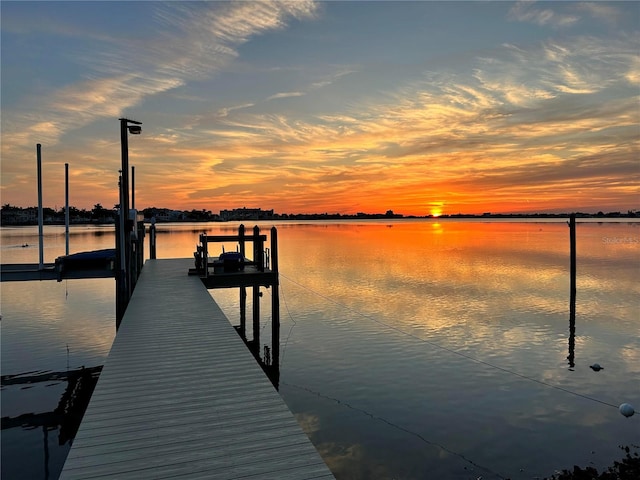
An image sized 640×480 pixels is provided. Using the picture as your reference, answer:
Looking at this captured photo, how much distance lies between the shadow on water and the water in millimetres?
256

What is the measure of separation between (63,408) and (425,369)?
11.3m

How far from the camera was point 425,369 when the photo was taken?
13922 millimetres

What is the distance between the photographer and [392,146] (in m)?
46.8

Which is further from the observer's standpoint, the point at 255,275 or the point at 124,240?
the point at 255,275

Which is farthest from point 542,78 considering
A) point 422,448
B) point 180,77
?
point 422,448

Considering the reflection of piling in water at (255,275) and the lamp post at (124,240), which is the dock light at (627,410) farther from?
the lamp post at (124,240)

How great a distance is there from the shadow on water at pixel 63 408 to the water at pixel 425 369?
0.26 metres

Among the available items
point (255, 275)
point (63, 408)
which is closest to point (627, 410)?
point (255, 275)

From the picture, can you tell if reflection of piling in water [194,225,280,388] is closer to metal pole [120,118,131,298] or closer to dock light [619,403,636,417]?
metal pole [120,118,131,298]

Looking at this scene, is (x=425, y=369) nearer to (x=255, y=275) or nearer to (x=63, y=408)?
(x=255, y=275)

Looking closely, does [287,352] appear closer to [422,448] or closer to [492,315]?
[422,448]

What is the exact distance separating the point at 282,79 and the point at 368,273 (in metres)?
19.3

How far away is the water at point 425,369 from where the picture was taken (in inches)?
356

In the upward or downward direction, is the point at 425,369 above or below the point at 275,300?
below
